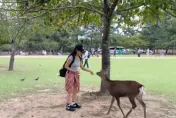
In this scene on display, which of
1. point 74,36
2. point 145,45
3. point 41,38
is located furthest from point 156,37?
point 41,38

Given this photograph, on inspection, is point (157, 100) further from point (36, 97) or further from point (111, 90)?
point (36, 97)

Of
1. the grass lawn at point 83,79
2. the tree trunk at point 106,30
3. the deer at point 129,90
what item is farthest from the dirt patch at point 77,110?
the grass lawn at point 83,79

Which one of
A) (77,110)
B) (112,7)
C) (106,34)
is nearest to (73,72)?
(77,110)

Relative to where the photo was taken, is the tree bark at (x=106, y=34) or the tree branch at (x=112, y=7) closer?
the tree branch at (x=112, y=7)

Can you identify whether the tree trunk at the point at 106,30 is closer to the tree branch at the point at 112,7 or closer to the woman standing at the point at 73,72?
the tree branch at the point at 112,7

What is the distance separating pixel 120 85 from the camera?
22.8 feet

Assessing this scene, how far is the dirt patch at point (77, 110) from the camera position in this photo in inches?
290

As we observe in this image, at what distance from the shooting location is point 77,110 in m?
7.61

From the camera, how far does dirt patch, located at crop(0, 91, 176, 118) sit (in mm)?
7363

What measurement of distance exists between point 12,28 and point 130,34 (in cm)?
5232

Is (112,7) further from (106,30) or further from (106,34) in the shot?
(106,34)

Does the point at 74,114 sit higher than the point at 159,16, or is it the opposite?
the point at 159,16

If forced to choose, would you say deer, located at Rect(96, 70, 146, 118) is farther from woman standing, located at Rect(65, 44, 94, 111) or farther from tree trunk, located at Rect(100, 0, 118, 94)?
tree trunk, located at Rect(100, 0, 118, 94)

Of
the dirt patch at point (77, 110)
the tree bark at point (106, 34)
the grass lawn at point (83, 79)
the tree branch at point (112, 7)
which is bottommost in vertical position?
the grass lawn at point (83, 79)
